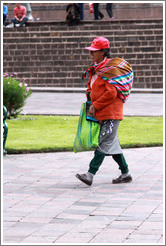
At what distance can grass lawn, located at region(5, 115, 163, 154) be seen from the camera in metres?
11.0

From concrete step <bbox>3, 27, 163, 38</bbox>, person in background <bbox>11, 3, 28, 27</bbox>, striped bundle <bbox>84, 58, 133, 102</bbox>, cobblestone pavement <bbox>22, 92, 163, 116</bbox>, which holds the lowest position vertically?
cobblestone pavement <bbox>22, 92, 163, 116</bbox>

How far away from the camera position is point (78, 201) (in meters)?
6.84

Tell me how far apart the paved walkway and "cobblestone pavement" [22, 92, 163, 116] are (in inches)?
251

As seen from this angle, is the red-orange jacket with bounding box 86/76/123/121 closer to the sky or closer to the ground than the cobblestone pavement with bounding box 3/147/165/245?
closer to the sky

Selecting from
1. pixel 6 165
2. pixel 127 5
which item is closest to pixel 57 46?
pixel 127 5

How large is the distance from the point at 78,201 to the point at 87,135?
1.01 m

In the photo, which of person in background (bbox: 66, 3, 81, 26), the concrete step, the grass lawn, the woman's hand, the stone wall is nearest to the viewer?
the woman's hand

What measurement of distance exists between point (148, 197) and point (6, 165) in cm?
285

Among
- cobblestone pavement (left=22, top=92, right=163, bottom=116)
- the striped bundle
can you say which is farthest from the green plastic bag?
cobblestone pavement (left=22, top=92, right=163, bottom=116)

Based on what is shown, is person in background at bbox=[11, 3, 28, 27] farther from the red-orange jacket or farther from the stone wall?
the red-orange jacket

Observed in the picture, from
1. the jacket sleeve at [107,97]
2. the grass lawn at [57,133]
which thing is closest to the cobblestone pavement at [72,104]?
the grass lawn at [57,133]

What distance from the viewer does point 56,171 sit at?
8758 mm

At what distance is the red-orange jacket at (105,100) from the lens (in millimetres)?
7395

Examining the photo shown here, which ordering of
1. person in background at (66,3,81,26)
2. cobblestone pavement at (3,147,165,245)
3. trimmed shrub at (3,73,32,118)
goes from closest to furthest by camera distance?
cobblestone pavement at (3,147,165,245) < trimmed shrub at (3,73,32,118) < person in background at (66,3,81,26)
